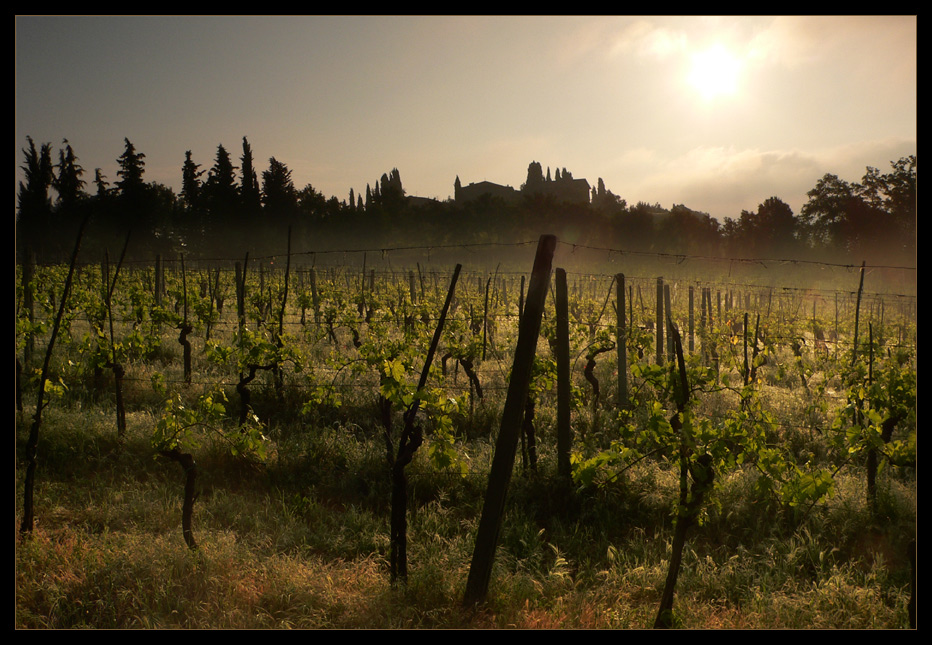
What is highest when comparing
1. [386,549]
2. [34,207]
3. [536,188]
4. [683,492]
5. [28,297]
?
[536,188]

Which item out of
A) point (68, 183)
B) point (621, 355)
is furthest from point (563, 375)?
point (68, 183)

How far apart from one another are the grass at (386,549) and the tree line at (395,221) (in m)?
26.6

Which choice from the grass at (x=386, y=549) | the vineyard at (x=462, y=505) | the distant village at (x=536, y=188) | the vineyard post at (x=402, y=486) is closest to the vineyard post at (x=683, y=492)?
the vineyard at (x=462, y=505)

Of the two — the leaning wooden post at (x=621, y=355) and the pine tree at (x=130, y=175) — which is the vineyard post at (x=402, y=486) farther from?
the pine tree at (x=130, y=175)

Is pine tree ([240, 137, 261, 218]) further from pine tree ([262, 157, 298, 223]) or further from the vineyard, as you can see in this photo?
the vineyard

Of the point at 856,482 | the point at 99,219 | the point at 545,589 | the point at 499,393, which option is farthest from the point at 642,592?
the point at 99,219

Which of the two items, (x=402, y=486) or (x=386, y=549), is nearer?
(x=402, y=486)

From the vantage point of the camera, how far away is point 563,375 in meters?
5.24

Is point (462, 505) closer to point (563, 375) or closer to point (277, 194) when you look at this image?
point (563, 375)

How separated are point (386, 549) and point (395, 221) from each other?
36.3m

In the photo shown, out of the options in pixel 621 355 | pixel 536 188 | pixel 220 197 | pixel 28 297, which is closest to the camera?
pixel 621 355

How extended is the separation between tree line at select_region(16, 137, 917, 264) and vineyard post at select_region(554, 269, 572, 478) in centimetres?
2789

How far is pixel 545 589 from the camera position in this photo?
11.5 feet
